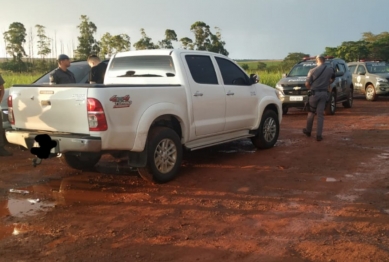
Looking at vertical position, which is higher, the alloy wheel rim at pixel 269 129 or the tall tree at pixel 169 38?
the tall tree at pixel 169 38

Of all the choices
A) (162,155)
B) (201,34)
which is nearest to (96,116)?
(162,155)

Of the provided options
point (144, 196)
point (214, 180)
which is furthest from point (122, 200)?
point (214, 180)

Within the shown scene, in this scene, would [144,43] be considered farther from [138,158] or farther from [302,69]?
[138,158]

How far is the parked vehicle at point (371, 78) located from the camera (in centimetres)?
1905

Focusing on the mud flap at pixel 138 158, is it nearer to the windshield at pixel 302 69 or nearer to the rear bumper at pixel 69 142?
the rear bumper at pixel 69 142

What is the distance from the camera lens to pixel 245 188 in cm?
605

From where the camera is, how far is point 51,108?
5691 mm

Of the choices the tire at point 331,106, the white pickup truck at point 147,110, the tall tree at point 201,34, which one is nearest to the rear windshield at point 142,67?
the white pickup truck at point 147,110

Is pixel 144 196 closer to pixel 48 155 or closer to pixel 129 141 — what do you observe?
pixel 129 141

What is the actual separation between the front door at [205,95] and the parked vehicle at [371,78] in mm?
13839

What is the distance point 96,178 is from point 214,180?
5.78ft

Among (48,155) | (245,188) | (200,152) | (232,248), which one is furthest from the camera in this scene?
(200,152)

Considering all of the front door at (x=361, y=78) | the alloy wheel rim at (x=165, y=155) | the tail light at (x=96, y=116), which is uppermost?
the front door at (x=361, y=78)

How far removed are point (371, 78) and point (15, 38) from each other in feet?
92.1
